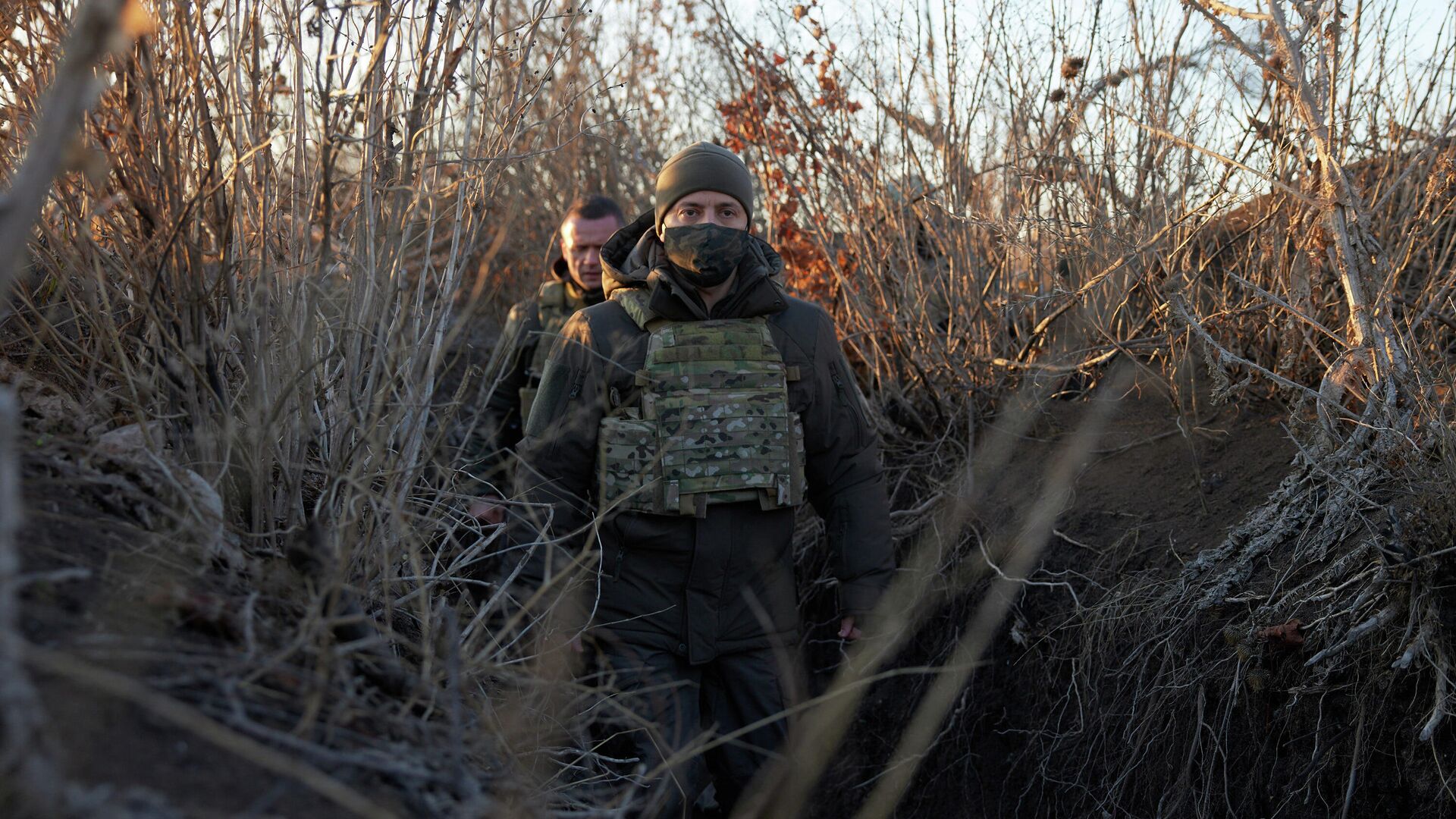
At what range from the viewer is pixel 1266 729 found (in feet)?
8.98

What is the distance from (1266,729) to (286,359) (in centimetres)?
238

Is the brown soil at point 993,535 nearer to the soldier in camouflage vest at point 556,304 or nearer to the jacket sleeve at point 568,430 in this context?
the jacket sleeve at point 568,430

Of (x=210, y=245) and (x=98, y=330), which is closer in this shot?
(x=98, y=330)

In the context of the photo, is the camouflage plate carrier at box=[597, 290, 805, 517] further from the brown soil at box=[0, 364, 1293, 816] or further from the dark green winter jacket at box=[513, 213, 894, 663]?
the brown soil at box=[0, 364, 1293, 816]

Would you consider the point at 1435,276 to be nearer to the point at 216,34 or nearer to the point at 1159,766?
the point at 1159,766

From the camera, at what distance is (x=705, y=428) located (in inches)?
112

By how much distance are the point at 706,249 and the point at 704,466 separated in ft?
1.79

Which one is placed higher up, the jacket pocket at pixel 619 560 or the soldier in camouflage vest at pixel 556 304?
the soldier in camouflage vest at pixel 556 304

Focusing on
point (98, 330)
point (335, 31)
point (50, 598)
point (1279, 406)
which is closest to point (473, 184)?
point (335, 31)

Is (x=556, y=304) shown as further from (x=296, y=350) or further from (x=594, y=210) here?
(x=296, y=350)

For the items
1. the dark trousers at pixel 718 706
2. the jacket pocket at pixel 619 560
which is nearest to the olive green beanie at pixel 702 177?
the jacket pocket at pixel 619 560

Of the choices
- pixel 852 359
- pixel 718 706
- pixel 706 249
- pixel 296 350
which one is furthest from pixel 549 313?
pixel 296 350

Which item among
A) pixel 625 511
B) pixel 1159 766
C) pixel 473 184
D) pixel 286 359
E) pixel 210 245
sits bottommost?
pixel 1159 766

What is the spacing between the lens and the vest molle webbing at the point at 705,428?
9.23 feet
